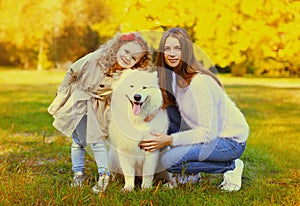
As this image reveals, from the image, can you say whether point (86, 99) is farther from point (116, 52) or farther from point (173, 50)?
point (173, 50)

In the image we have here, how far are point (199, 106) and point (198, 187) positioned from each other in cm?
55

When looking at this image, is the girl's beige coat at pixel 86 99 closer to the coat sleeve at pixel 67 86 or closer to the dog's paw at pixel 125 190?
the coat sleeve at pixel 67 86

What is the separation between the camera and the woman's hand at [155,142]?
2.96 metres

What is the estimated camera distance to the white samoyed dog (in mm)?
2848

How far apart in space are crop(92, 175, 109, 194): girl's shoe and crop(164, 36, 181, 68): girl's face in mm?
893

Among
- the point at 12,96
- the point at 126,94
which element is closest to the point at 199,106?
the point at 126,94

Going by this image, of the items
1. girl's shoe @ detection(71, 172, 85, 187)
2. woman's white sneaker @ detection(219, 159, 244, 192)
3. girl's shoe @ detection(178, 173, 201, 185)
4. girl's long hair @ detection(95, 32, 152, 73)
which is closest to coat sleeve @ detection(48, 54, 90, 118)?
girl's long hair @ detection(95, 32, 152, 73)

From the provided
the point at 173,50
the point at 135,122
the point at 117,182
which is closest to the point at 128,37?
the point at 173,50

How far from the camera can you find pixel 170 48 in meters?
3.06

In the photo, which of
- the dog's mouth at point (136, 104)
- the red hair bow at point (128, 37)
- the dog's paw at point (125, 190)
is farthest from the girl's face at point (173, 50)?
the dog's paw at point (125, 190)

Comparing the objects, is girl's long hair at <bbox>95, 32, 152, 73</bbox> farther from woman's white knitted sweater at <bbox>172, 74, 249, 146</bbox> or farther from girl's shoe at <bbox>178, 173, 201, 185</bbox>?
girl's shoe at <bbox>178, 173, 201, 185</bbox>

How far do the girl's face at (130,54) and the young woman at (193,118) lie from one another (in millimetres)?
166

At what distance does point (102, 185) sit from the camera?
294cm

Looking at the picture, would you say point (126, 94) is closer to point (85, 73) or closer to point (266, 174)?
point (85, 73)
